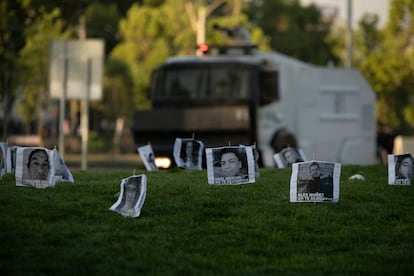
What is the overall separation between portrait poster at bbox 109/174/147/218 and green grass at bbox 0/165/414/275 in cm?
8

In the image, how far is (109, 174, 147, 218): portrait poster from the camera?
10.3 m

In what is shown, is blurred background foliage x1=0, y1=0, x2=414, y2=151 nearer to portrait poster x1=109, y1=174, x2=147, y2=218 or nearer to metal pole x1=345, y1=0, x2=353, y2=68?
metal pole x1=345, y1=0, x2=353, y2=68

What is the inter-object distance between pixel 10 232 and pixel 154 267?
158 centimetres

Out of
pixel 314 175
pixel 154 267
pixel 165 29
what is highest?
pixel 165 29

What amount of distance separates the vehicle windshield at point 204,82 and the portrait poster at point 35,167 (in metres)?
14.7

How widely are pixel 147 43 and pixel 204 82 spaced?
40726mm

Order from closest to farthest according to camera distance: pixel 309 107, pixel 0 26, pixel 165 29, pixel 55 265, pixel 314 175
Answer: pixel 55 265
pixel 314 175
pixel 309 107
pixel 0 26
pixel 165 29

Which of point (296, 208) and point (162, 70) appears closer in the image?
point (296, 208)

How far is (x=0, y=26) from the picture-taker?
33656mm

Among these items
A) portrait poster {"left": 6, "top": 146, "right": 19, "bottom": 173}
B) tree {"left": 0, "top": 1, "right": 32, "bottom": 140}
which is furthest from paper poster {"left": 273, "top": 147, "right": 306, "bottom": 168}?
tree {"left": 0, "top": 1, "right": 32, "bottom": 140}

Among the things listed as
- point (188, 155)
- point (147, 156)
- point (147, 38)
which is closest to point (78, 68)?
point (147, 156)

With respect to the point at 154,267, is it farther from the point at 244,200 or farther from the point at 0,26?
the point at 0,26

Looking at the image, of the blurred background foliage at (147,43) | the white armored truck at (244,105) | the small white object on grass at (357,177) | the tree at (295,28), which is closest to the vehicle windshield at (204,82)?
the white armored truck at (244,105)

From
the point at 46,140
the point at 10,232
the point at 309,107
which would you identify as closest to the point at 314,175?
the point at 10,232
